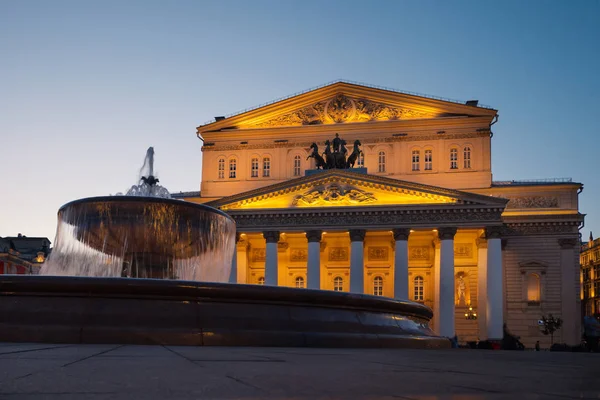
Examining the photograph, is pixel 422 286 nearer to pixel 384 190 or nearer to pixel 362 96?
pixel 384 190

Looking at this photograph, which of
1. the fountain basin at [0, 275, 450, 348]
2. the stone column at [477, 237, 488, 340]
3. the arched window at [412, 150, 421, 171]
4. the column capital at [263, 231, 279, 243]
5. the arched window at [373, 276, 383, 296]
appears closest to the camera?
the fountain basin at [0, 275, 450, 348]

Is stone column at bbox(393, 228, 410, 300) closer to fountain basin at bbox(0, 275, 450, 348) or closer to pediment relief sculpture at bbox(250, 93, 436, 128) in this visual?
pediment relief sculpture at bbox(250, 93, 436, 128)

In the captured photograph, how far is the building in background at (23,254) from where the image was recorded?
2569 inches

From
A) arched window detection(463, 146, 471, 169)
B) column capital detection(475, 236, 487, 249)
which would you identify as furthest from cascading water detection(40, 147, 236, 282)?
arched window detection(463, 146, 471, 169)

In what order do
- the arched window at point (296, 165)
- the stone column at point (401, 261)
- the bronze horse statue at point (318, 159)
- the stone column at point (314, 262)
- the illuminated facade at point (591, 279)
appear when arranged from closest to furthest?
1. the stone column at point (401, 261)
2. the stone column at point (314, 262)
3. the bronze horse statue at point (318, 159)
4. the arched window at point (296, 165)
5. the illuminated facade at point (591, 279)

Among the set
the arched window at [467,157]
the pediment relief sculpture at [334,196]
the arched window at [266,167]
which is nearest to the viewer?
the pediment relief sculpture at [334,196]

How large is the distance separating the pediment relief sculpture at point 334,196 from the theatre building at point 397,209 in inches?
2.1

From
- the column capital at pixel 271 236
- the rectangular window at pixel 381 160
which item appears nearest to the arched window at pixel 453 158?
the rectangular window at pixel 381 160

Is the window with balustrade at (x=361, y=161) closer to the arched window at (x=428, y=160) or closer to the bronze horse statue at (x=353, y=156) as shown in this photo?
the bronze horse statue at (x=353, y=156)

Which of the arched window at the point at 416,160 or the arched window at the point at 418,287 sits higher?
the arched window at the point at 416,160

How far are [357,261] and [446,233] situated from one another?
459 centimetres

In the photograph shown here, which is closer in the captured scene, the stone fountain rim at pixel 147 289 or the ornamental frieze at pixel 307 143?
the stone fountain rim at pixel 147 289

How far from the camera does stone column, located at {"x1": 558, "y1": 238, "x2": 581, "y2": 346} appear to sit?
1484 inches

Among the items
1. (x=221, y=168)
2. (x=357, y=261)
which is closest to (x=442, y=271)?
(x=357, y=261)
